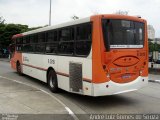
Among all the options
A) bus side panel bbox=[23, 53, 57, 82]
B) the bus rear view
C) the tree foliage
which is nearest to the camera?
the bus rear view

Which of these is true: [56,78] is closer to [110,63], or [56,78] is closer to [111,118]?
[110,63]

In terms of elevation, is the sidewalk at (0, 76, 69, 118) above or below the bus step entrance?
below

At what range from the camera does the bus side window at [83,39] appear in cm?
980

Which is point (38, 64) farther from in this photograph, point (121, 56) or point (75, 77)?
point (121, 56)

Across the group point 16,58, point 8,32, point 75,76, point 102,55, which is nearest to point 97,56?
point 102,55

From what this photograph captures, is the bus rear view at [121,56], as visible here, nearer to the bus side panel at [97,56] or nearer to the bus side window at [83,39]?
the bus side panel at [97,56]

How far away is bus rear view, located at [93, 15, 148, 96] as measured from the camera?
30.8 feet

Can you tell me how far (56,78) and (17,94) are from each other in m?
1.71

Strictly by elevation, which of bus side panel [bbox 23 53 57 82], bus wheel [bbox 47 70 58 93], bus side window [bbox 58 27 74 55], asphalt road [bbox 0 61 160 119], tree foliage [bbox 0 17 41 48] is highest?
tree foliage [bbox 0 17 41 48]

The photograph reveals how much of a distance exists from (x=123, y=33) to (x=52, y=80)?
14.4 ft

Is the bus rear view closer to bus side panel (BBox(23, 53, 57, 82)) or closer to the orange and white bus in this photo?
the orange and white bus

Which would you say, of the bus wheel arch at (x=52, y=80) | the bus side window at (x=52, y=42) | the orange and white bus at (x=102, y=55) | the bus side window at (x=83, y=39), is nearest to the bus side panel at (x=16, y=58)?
the bus side window at (x=52, y=42)

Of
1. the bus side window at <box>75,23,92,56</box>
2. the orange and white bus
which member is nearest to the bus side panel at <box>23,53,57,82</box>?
Result: the orange and white bus

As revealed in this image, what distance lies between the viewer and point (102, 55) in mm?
9359
